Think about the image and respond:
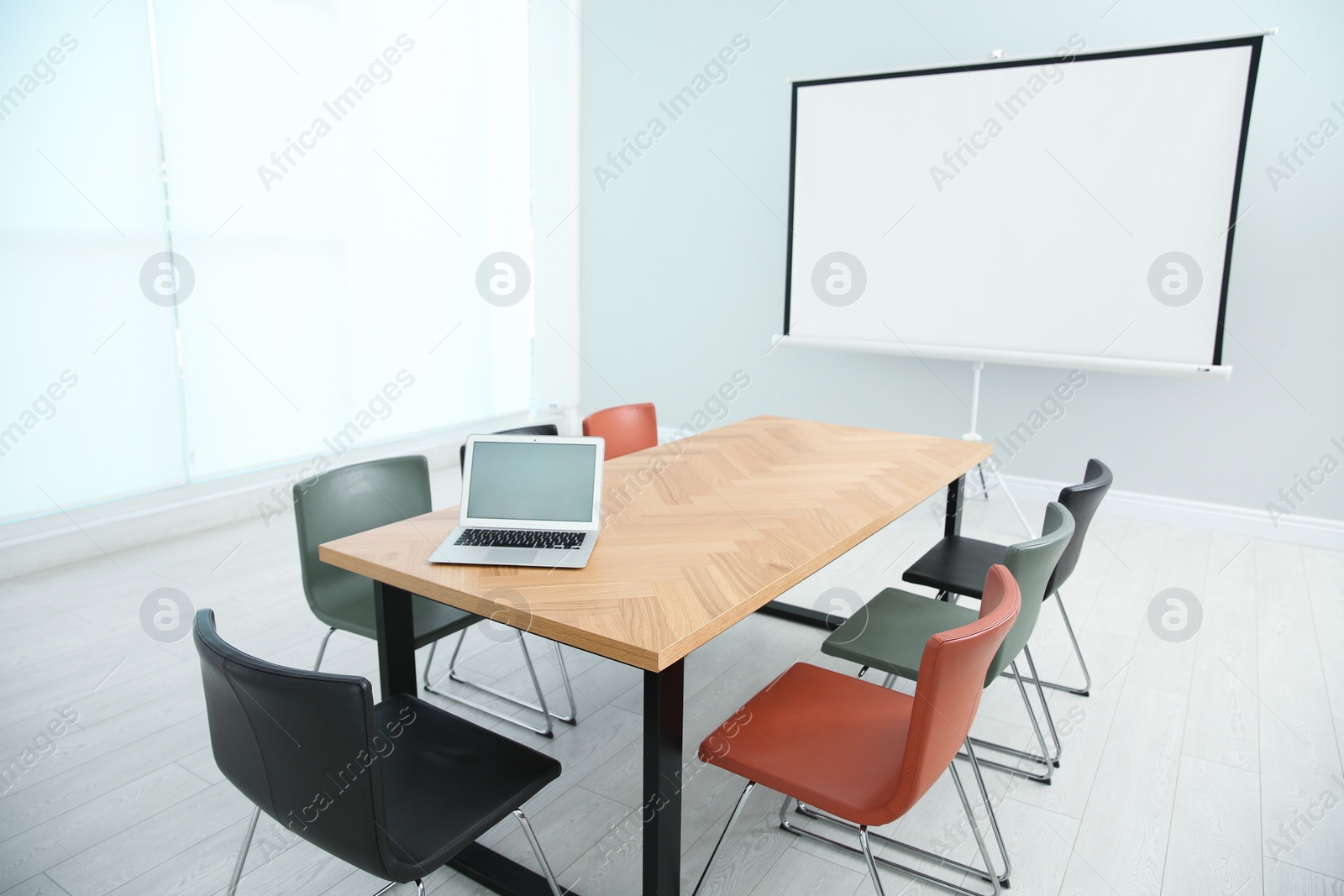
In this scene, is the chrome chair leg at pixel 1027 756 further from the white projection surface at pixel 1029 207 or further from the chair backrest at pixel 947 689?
the white projection surface at pixel 1029 207

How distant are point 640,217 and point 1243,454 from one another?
3.90 metres

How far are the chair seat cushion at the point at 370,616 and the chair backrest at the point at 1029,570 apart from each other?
4.25ft

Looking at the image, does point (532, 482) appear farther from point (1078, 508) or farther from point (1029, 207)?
point (1029, 207)

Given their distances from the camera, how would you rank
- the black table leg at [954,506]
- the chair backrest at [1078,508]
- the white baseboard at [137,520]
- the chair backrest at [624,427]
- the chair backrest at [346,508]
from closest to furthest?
1. the chair backrest at [1078,508]
2. the chair backrest at [346,508]
3. the black table leg at [954,506]
4. the chair backrest at [624,427]
5. the white baseboard at [137,520]

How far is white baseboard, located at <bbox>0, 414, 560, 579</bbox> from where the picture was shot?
3.76 m

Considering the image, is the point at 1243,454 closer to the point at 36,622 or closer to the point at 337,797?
the point at 337,797

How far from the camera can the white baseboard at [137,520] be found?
3.76m

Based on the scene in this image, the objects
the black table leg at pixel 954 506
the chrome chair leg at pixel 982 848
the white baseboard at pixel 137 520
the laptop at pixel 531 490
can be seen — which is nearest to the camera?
the chrome chair leg at pixel 982 848

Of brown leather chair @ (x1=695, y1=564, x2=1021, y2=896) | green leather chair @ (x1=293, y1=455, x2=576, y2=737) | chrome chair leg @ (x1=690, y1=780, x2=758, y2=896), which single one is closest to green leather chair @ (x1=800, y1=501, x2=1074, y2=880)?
brown leather chair @ (x1=695, y1=564, x2=1021, y2=896)

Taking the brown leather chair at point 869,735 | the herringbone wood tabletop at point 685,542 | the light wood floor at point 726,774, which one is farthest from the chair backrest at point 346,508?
the brown leather chair at point 869,735

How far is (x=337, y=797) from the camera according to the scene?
1336 millimetres

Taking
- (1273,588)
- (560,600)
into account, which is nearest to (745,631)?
(560,600)

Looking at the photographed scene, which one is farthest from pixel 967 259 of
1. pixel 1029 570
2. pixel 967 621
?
pixel 1029 570

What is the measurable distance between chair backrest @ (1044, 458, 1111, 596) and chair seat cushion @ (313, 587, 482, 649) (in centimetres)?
159
